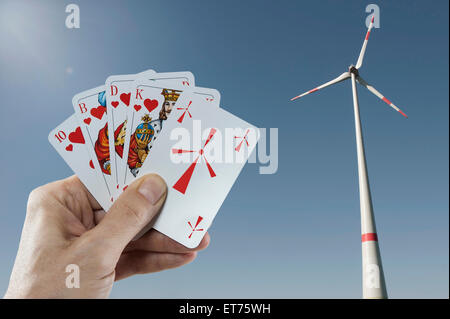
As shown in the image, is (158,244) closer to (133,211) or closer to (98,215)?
(98,215)

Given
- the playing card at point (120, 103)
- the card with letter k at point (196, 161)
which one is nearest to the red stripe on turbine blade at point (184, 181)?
the card with letter k at point (196, 161)

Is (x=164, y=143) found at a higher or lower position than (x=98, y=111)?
lower

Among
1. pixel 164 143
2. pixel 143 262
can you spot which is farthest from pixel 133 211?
pixel 143 262

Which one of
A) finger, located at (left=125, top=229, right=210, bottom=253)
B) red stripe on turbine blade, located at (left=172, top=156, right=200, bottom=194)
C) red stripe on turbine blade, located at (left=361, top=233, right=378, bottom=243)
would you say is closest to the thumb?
red stripe on turbine blade, located at (left=172, top=156, right=200, bottom=194)

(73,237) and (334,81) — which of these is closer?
(73,237)

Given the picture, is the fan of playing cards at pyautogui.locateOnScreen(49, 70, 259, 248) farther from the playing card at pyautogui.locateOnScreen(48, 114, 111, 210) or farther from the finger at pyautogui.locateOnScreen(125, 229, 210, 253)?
the finger at pyautogui.locateOnScreen(125, 229, 210, 253)
